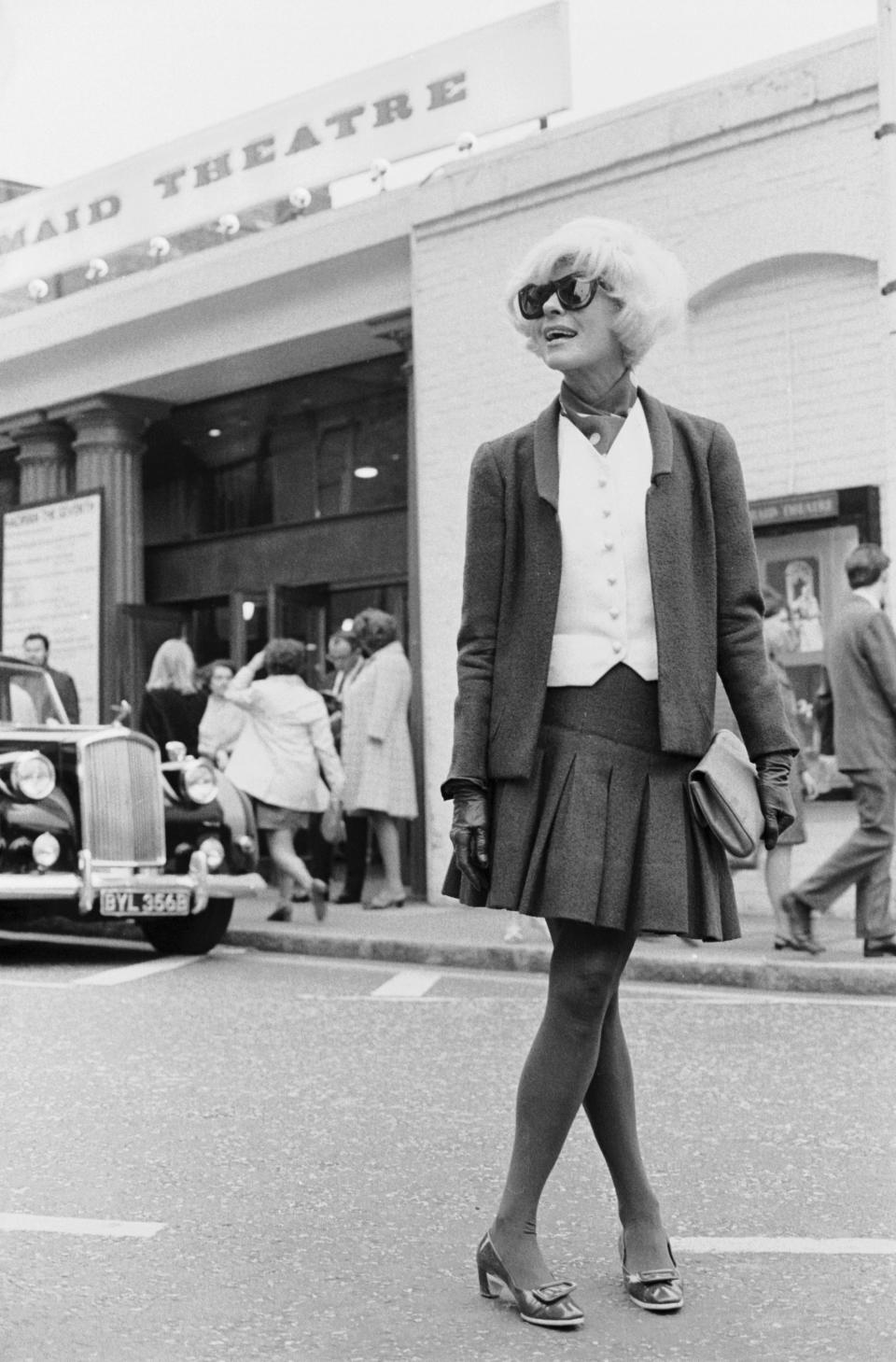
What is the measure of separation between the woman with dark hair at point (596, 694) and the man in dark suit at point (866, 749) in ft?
17.7

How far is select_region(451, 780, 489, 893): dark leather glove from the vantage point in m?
3.38

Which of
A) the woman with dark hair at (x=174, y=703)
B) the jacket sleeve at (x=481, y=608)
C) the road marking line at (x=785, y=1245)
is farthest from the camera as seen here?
the woman with dark hair at (x=174, y=703)

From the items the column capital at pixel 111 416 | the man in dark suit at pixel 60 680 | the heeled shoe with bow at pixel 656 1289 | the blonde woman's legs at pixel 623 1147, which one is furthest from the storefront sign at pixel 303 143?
the heeled shoe with bow at pixel 656 1289

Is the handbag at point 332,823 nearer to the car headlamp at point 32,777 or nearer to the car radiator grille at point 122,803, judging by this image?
the car radiator grille at point 122,803

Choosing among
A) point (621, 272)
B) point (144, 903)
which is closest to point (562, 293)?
point (621, 272)

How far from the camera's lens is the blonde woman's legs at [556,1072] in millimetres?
3355

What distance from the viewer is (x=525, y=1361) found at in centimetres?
308

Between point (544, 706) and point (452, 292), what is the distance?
1052 cm

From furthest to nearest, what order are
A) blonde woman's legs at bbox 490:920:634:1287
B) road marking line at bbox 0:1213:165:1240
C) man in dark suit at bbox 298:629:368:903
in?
man in dark suit at bbox 298:629:368:903
road marking line at bbox 0:1213:165:1240
blonde woman's legs at bbox 490:920:634:1287

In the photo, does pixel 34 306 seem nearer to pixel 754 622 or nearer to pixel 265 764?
pixel 265 764

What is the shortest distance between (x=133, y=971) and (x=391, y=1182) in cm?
484

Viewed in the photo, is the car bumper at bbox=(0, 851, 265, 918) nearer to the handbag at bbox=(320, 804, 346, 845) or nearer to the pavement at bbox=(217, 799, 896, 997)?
the pavement at bbox=(217, 799, 896, 997)

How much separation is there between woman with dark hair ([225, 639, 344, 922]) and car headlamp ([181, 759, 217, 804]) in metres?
0.76

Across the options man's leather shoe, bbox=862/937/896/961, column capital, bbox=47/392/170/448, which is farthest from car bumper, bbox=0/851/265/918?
column capital, bbox=47/392/170/448
